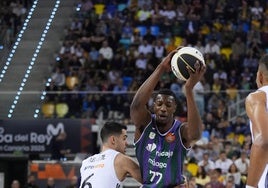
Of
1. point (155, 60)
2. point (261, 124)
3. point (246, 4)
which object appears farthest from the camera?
point (246, 4)

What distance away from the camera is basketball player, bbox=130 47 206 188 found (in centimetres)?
762

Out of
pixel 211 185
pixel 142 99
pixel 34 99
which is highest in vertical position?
pixel 142 99

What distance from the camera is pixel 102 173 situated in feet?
25.3

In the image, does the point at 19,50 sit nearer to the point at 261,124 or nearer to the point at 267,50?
the point at 267,50

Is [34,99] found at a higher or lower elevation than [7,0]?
lower

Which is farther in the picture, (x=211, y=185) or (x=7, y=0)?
(x=7, y=0)

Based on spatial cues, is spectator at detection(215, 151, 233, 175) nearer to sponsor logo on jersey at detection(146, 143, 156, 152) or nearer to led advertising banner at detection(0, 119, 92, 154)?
led advertising banner at detection(0, 119, 92, 154)

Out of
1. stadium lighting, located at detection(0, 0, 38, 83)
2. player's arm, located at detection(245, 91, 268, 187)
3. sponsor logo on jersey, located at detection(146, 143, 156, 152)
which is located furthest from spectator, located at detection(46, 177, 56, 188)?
player's arm, located at detection(245, 91, 268, 187)

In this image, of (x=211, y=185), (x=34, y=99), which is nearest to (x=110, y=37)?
(x=34, y=99)

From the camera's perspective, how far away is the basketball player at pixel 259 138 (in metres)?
5.47

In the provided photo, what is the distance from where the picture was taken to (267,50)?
24141 mm

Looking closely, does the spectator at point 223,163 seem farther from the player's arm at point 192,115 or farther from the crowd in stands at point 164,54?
the player's arm at point 192,115

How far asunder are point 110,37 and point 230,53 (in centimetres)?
384

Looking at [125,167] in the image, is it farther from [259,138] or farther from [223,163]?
[223,163]
